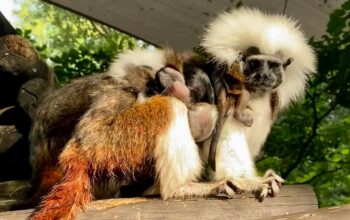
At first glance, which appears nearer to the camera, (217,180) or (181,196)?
(181,196)

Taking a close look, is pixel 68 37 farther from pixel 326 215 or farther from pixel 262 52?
pixel 326 215

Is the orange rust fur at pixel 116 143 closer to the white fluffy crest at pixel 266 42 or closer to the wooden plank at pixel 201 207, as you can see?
the wooden plank at pixel 201 207

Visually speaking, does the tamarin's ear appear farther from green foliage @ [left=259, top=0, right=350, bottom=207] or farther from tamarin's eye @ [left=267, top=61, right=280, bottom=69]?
green foliage @ [left=259, top=0, right=350, bottom=207]

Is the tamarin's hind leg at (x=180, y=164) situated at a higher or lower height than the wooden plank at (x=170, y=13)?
lower

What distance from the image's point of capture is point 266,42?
387 cm

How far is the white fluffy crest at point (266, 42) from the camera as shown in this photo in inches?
152

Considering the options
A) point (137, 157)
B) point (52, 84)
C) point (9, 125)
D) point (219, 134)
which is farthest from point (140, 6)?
point (137, 157)

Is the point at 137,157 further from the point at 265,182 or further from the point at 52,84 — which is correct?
the point at 52,84

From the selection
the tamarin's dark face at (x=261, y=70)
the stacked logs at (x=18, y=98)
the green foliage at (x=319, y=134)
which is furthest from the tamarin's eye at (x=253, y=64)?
the green foliage at (x=319, y=134)

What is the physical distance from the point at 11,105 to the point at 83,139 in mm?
1396

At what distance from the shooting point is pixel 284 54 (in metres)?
3.93

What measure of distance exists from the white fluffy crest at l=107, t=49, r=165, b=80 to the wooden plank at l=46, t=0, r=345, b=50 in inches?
69.2

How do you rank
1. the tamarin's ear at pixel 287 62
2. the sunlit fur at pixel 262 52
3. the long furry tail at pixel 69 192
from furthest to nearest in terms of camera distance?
the tamarin's ear at pixel 287 62, the sunlit fur at pixel 262 52, the long furry tail at pixel 69 192

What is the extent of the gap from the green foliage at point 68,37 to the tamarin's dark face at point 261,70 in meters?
2.34
